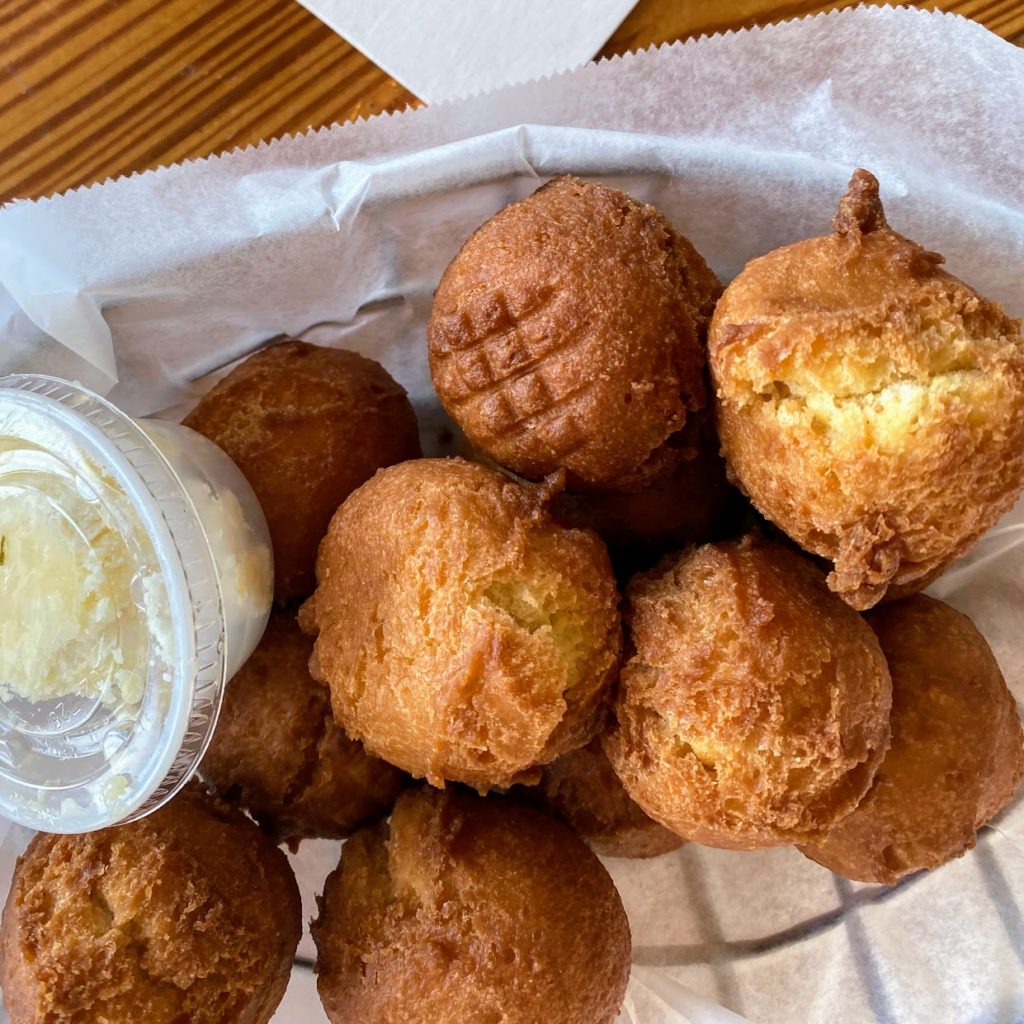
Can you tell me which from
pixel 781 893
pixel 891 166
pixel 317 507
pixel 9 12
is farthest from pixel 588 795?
pixel 9 12

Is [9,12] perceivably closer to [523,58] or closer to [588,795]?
[523,58]

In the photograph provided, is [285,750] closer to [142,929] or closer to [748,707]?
[142,929]

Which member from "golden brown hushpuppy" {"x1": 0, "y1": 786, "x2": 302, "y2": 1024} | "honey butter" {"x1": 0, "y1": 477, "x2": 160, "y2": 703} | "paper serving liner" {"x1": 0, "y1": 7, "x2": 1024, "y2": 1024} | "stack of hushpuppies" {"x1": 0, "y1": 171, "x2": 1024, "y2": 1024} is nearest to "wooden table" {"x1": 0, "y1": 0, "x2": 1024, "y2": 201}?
"paper serving liner" {"x1": 0, "y1": 7, "x2": 1024, "y2": 1024}

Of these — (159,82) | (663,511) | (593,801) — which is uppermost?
(159,82)

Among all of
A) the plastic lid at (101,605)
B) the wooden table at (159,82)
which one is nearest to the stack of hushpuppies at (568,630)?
the plastic lid at (101,605)

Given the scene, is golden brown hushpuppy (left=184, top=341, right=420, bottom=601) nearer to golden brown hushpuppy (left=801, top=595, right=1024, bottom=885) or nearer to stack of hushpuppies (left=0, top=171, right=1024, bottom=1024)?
stack of hushpuppies (left=0, top=171, right=1024, bottom=1024)

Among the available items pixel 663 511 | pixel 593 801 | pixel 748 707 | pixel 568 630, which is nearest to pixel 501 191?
pixel 663 511

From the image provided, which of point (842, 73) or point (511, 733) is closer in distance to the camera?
point (511, 733)
